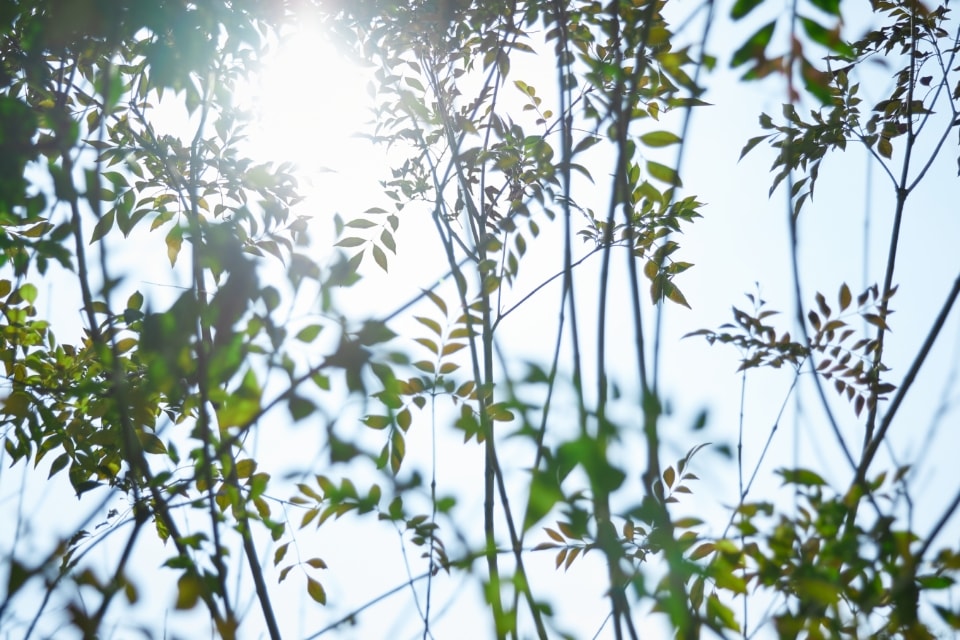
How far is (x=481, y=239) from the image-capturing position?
192 cm

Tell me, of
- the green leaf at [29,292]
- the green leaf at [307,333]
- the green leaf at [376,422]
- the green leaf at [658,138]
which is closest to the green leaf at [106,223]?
the green leaf at [29,292]

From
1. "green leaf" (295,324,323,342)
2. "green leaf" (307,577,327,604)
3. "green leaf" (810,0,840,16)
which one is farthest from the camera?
"green leaf" (307,577,327,604)

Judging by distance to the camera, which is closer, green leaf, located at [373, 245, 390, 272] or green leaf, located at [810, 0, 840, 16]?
green leaf, located at [810, 0, 840, 16]

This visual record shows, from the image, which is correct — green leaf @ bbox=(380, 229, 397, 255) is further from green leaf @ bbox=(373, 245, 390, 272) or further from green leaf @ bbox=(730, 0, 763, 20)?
green leaf @ bbox=(730, 0, 763, 20)

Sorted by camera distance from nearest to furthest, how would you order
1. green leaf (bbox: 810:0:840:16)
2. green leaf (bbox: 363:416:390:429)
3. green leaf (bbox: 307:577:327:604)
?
green leaf (bbox: 810:0:840:16) < green leaf (bbox: 363:416:390:429) < green leaf (bbox: 307:577:327:604)

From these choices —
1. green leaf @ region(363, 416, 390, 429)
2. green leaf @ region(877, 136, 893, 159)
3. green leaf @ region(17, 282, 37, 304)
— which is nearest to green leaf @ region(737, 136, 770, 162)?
green leaf @ region(877, 136, 893, 159)

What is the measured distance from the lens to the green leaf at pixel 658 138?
112cm

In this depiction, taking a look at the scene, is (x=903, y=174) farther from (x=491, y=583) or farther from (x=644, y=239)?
(x=491, y=583)

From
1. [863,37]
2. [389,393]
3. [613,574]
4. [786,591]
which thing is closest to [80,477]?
[389,393]

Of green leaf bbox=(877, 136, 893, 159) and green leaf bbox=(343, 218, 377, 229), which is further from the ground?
green leaf bbox=(877, 136, 893, 159)

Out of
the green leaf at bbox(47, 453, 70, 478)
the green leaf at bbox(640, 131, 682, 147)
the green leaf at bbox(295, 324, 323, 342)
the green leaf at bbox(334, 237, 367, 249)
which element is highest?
the green leaf at bbox(334, 237, 367, 249)

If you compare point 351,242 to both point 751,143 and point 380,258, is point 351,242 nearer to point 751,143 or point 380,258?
point 380,258

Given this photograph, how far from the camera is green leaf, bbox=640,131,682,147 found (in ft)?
3.67

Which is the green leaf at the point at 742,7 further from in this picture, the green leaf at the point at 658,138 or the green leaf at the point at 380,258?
the green leaf at the point at 380,258
